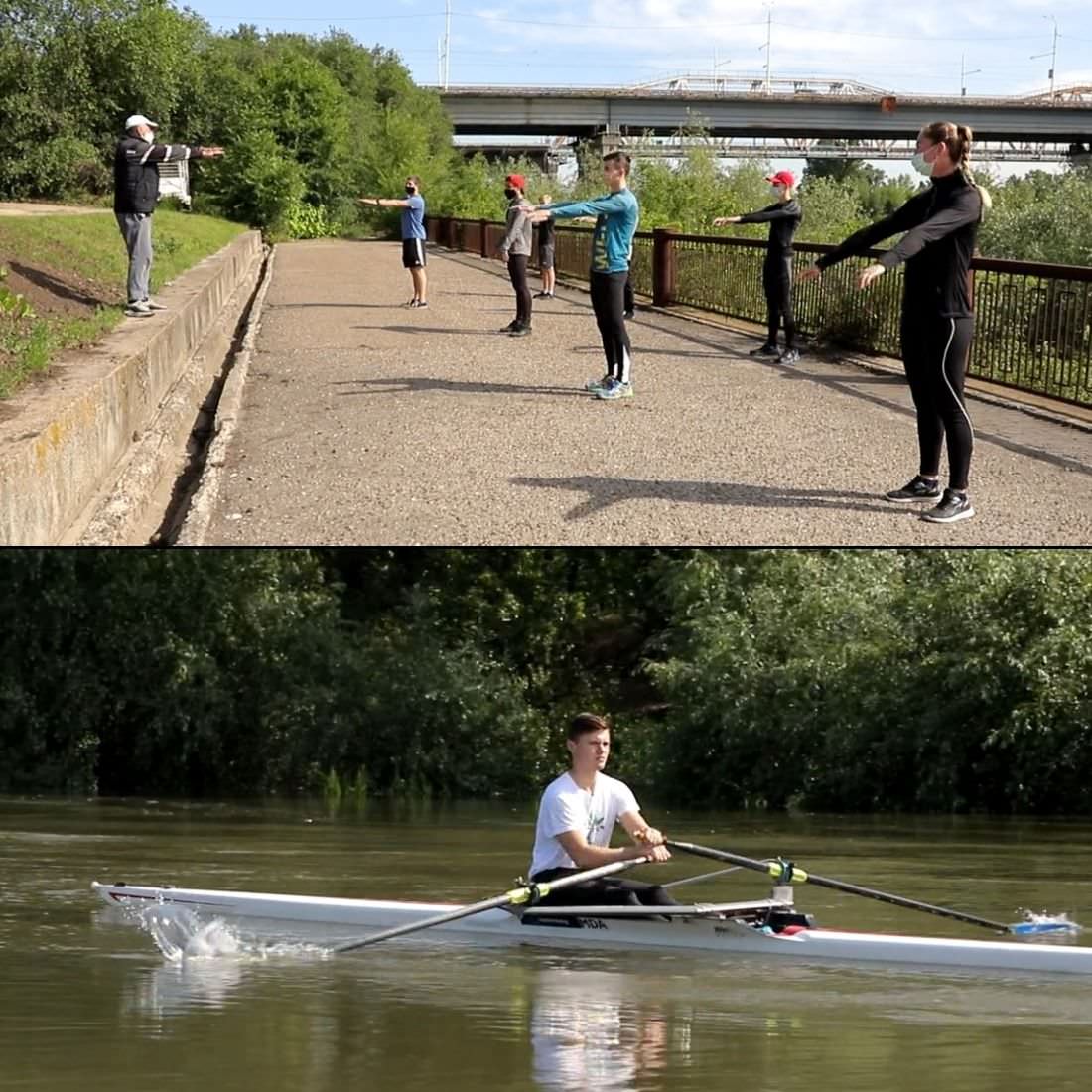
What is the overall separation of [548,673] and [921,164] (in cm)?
3023

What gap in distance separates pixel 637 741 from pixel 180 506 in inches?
803

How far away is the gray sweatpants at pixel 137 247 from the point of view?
19.6 meters

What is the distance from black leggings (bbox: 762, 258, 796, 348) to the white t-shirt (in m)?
9.91

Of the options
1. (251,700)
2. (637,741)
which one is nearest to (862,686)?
(637,741)

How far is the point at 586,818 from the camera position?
32.2 ft

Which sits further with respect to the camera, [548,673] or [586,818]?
[548,673]

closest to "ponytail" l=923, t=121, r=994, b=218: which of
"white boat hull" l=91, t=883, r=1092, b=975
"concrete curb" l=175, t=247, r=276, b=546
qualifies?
"white boat hull" l=91, t=883, r=1092, b=975

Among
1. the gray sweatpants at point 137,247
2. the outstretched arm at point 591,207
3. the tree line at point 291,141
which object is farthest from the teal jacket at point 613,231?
the tree line at point 291,141

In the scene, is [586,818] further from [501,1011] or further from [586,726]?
[501,1011]

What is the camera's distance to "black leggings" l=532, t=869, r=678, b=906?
1028 centimetres

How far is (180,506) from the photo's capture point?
13.9 metres

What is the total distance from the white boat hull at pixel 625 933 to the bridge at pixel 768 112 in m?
48.6

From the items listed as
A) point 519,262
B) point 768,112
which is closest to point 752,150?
point 768,112

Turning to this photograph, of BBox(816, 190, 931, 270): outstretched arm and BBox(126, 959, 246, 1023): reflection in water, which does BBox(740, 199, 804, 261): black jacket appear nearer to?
BBox(816, 190, 931, 270): outstretched arm
